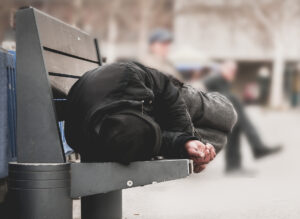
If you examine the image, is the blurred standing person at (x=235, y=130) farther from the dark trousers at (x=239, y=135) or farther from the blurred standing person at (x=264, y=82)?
the blurred standing person at (x=264, y=82)

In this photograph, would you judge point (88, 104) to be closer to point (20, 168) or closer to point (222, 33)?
point (20, 168)

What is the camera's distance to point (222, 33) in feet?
128

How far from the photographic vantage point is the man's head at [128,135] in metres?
2.59

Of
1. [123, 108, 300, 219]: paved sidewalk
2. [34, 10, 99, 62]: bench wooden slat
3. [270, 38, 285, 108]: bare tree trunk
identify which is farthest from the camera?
[270, 38, 285, 108]: bare tree trunk

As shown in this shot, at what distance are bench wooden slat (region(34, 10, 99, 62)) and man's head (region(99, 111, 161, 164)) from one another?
0.67 metres

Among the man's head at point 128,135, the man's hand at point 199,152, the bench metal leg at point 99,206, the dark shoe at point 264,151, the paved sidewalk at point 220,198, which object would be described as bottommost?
the paved sidewalk at point 220,198

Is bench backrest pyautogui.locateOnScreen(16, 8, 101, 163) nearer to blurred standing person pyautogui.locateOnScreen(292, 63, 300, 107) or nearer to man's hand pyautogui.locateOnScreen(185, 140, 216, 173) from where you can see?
man's hand pyautogui.locateOnScreen(185, 140, 216, 173)

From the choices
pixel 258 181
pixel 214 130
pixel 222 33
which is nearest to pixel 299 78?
pixel 222 33

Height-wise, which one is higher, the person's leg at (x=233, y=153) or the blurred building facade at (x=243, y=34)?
the blurred building facade at (x=243, y=34)

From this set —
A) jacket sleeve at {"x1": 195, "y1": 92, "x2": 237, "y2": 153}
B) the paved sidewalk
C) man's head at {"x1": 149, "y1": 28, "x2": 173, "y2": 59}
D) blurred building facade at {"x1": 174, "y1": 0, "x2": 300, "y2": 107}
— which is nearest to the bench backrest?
jacket sleeve at {"x1": 195, "y1": 92, "x2": 237, "y2": 153}

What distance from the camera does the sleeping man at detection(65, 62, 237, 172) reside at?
2.62 m

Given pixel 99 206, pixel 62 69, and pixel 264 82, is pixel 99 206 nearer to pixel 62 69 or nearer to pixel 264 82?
pixel 62 69

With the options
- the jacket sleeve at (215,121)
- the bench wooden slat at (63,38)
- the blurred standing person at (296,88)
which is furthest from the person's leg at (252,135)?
the blurred standing person at (296,88)

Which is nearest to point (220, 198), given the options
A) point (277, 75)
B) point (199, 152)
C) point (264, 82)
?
point (199, 152)
